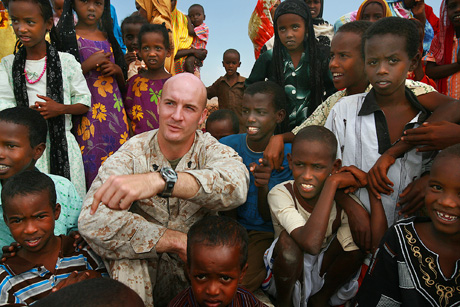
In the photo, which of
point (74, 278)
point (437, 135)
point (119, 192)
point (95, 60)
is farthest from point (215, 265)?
point (95, 60)

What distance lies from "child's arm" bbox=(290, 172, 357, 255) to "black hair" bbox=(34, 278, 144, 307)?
145 cm

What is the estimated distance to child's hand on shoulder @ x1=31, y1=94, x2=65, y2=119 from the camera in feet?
10.9

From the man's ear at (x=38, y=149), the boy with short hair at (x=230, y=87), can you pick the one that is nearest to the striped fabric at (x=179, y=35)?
the boy with short hair at (x=230, y=87)

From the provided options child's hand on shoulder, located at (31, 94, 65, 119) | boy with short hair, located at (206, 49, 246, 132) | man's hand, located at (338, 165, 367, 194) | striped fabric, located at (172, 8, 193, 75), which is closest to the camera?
man's hand, located at (338, 165, 367, 194)

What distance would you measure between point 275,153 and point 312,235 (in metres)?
0.72

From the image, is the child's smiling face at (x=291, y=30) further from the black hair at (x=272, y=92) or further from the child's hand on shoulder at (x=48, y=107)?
the child's hand on shoulder at (x=48, y=107)

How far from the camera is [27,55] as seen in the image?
3.52 m

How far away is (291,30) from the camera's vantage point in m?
3.92

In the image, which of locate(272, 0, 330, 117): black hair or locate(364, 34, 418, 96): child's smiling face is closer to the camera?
locate(364, 34, 418, 96): child's smiling face

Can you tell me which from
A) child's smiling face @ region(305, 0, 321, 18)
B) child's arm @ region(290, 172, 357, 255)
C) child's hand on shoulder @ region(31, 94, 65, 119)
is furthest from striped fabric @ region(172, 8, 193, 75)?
child's arm @ region(290, 172, 357, 255)

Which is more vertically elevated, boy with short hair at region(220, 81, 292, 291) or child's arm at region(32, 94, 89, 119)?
child's arm at region(32, 94, 89, 119)

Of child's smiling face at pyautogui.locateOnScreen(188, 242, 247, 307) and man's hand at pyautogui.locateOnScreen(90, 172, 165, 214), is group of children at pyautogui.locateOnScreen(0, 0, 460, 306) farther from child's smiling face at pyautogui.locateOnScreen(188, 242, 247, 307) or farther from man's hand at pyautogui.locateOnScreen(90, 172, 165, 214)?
man's hand at pyautogui.locateOnScreen(90, 172, 165, 214)

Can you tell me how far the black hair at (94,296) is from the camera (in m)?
1.02

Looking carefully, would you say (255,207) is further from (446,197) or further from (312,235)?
(446,197)
